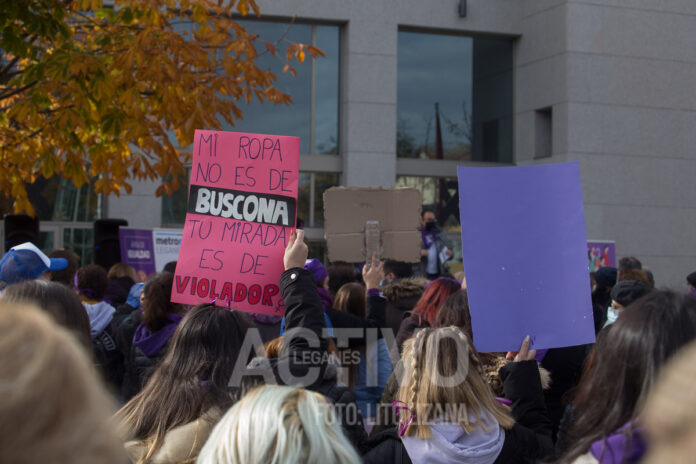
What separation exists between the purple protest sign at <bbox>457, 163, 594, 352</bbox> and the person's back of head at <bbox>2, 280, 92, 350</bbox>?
5.92ft

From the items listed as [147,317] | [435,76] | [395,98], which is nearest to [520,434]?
[147,317]

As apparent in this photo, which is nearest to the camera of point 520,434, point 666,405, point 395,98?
point 666,405

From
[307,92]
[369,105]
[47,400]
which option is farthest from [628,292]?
[307,92]

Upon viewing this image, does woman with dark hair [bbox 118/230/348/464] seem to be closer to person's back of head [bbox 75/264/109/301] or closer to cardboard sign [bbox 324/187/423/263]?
person's back of head [bbox 75/264/109/301]

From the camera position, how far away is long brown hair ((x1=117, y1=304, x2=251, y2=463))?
8.21ft

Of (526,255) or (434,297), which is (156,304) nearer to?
(434,297)

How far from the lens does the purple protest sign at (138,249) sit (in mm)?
10508

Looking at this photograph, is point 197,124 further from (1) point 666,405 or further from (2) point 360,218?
(1) point 666,405

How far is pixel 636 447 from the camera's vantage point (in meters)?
1.76

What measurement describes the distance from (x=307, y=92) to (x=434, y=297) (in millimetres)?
11873

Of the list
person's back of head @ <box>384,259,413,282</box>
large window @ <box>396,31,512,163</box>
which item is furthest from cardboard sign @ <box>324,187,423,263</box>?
large window @ <box>396,31,512,163</box>

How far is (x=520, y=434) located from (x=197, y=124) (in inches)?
203

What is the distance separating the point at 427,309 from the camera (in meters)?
4.76

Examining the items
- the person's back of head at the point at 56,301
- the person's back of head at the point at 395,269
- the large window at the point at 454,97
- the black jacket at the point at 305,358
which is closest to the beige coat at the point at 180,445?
the black jacket at the point at 305,358
